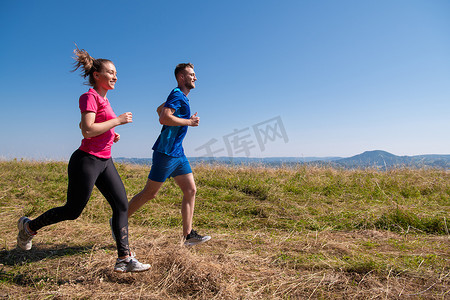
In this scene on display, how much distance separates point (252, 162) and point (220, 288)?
8.39m

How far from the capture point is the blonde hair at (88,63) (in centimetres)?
273

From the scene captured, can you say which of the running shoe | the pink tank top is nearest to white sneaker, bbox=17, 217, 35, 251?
the pink tank top

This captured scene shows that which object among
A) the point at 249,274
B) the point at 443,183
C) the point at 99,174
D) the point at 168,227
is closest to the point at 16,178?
the point at 168,227

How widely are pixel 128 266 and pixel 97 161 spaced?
1032mm

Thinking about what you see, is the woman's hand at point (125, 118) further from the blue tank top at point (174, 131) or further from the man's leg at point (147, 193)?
the man's leg at point (147, 193)

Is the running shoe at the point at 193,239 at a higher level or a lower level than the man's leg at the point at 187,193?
lower

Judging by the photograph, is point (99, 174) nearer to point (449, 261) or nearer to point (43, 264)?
point (43, 264)

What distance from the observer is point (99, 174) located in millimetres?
2689

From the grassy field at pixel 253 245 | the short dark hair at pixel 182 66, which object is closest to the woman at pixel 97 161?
the grassy field at pixel 253 245

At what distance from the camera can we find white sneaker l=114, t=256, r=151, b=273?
2512mm

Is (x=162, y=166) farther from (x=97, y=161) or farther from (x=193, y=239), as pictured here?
(x=193, y=239)

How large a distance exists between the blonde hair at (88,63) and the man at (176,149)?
2.72 feet

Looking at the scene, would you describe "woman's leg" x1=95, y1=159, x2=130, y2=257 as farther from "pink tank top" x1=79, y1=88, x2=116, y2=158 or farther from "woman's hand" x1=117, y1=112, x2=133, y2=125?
"woman's hand" x1=117, y1=112, x2=133, y2=125

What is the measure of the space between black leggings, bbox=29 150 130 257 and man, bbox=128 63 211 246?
2.12 feet
